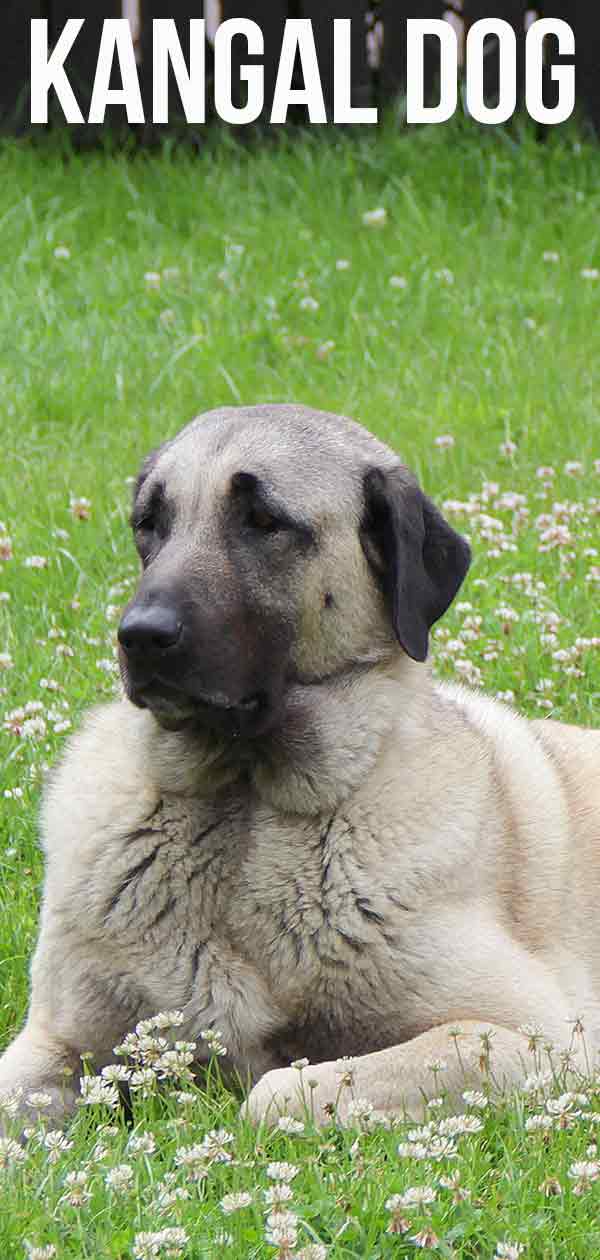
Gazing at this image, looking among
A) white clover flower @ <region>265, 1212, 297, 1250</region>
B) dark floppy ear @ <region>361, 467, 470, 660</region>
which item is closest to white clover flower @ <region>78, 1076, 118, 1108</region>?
white clover flower @ <region>265, 1212, 297, 1250</region>

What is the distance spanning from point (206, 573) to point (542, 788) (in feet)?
4.12

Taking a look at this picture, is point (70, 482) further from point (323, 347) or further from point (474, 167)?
point (474, 167)

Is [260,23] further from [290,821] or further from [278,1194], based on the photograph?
[278,1194]

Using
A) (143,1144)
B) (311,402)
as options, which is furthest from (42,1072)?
(311,402)

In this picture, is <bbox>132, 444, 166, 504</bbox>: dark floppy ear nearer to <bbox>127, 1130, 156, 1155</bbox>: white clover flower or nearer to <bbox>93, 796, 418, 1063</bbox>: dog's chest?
<bbox>93, 796, 418, 1063</bbox>: dog's chest

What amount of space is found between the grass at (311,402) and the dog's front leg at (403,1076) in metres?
0.10

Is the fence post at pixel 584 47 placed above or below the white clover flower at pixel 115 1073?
above

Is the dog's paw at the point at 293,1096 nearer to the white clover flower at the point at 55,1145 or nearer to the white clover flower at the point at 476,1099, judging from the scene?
the white clover flower at the point at 476,1099

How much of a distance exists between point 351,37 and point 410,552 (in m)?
7.30

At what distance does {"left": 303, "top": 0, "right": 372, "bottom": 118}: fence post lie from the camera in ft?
35.2

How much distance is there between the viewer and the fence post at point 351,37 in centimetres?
1073

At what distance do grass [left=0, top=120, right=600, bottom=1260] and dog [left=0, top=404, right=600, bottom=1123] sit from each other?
0.78 ft

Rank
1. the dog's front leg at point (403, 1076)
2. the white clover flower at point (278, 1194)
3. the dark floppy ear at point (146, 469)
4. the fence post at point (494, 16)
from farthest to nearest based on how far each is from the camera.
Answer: the fence post at point (494, 16) < the dark floppy ear at point (146, 469) < the dog's front leg at point (403, 1076) < the white clover flower at point (278, 1194)

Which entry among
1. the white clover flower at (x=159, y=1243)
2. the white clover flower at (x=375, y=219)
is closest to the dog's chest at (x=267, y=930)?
the white clover flower at (x=159, y=1243)
